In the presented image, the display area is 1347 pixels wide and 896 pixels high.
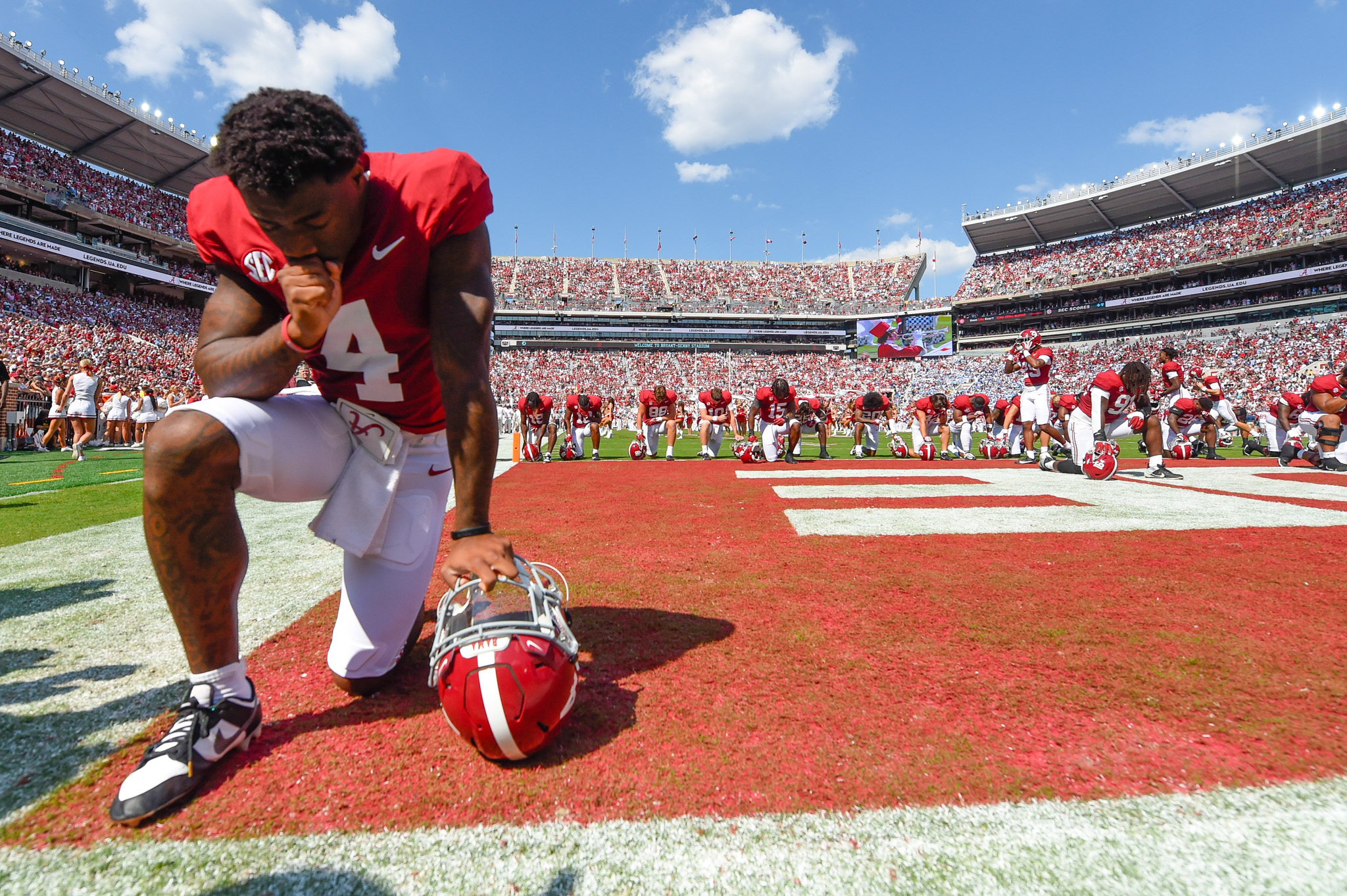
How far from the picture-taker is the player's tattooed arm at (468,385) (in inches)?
61.2

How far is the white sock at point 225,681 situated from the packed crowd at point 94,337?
68.7 ft

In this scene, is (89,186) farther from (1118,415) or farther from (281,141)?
(1118,415)

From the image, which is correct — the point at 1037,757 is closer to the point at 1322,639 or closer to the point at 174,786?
the point at 1322,639

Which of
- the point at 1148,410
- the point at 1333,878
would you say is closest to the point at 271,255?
the point at 1333,878

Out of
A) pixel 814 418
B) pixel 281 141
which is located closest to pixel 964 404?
pixel 814 418

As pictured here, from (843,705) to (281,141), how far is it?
2100mm

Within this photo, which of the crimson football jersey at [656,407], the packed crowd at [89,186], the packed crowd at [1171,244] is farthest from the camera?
the packed crowd at [1171,244]

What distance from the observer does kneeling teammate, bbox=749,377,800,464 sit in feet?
39.2

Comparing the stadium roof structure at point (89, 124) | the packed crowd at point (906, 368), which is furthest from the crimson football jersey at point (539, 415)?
the stadium roof structure at point (89, 124)

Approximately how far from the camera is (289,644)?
237cm

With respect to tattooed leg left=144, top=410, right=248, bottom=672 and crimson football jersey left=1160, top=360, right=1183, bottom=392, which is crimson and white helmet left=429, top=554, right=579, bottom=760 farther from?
crimson football jersey left=1160, top=360, right=1183, bottom=392

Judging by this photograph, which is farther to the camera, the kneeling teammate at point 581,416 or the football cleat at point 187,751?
the kneeling teammate at point 581,416

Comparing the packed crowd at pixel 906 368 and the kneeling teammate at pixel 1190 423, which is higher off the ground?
the packed crowd at pixel 906 368

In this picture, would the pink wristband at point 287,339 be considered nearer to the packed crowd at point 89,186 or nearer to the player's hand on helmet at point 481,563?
the player's hand on helmet at point 481,563
